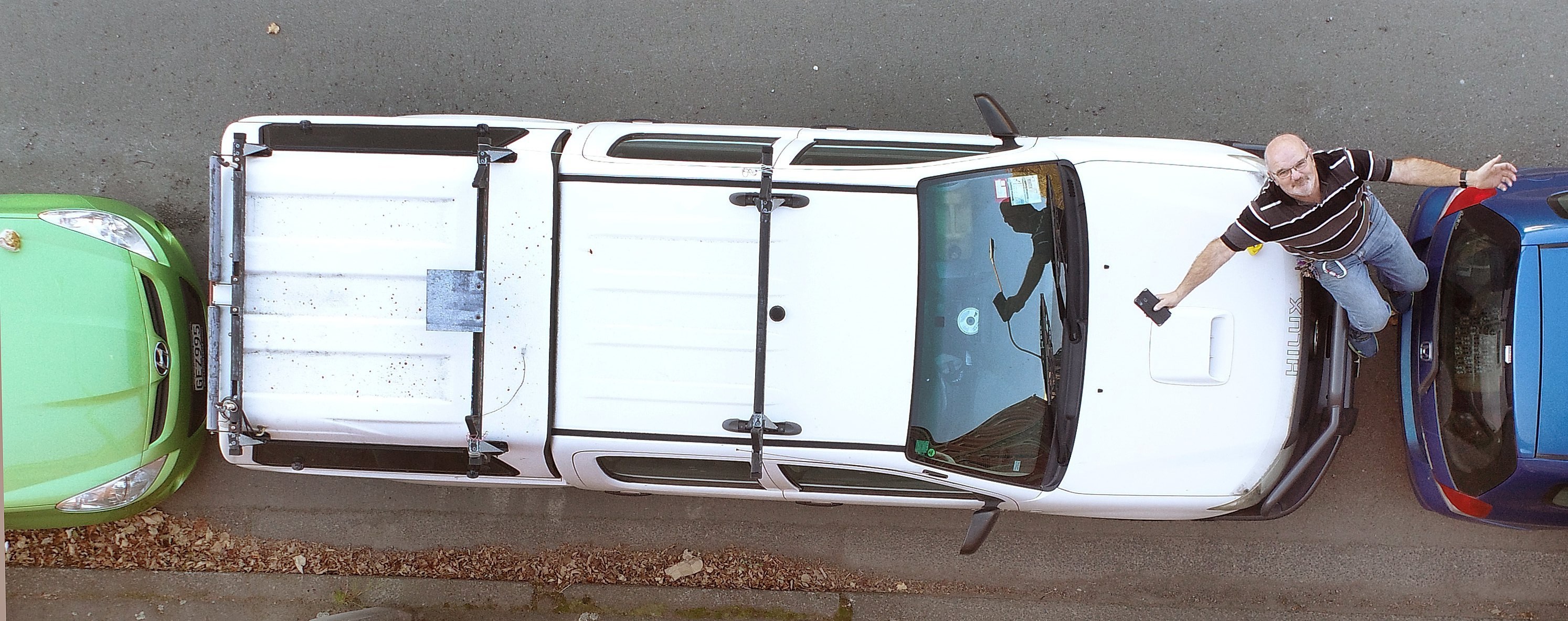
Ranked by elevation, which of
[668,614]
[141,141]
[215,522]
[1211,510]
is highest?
[141,141]

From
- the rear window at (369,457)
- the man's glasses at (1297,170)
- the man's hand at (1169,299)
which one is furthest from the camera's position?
the rear window at (369,457)

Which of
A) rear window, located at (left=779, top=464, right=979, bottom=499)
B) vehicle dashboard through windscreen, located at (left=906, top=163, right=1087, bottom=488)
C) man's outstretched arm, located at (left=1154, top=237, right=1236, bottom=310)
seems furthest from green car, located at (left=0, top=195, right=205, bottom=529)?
man's outstretched arm, located at (left=1154, top=237, right=1236, bottom=310)

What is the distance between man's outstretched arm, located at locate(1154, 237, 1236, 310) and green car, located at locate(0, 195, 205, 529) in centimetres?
479

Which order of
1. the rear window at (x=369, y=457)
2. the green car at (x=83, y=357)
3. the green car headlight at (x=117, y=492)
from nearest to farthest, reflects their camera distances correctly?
the rear window at (x=369, y=457)
the green car at (x=83, y=357)
the green car headlight at (x=117, y=492)

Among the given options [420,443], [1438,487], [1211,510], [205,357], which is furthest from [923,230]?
[205,357]

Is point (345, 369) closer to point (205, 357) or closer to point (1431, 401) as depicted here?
point (205, 357)

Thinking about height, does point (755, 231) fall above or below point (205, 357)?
above

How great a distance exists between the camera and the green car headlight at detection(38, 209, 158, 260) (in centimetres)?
413

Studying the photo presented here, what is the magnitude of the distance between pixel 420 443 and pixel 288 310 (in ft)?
2.65

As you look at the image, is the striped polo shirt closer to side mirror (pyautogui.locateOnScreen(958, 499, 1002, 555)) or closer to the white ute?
the white ute

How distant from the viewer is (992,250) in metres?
3.45

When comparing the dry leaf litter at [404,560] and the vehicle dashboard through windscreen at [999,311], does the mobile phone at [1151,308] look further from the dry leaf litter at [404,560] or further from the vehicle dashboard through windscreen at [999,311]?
the dry leaf litter at [404,560]

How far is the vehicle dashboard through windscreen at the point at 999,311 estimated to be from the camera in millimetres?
3412

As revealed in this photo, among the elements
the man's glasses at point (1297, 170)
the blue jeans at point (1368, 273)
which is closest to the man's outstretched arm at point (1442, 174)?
the blue jeans at point (1368, 273)
